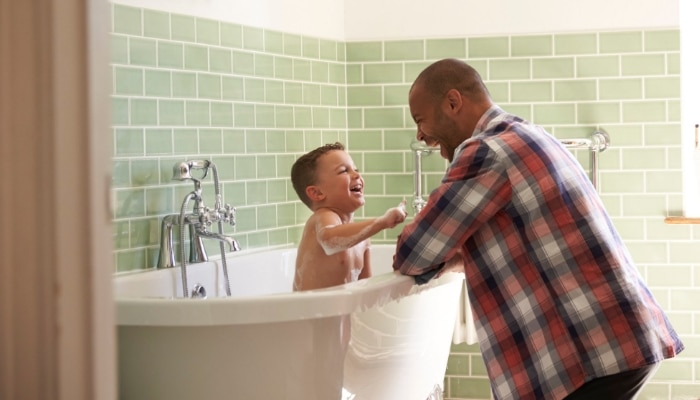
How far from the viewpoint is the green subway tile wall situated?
12.6 ft

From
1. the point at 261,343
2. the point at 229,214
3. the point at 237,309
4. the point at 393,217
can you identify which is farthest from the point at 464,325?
the point at 237,309

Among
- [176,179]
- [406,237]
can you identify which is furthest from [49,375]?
[176,179]

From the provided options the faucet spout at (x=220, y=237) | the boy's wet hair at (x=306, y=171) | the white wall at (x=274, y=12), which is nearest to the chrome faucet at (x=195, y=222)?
the faucet spout at (x=220, y=237)

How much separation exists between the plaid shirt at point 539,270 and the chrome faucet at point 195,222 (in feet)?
4.27

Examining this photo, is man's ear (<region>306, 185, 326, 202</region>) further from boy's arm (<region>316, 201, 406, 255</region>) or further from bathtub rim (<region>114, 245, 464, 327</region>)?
bathtub rim (<region>114, 245, 464, 327</region>)

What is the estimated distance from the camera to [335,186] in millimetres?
3143

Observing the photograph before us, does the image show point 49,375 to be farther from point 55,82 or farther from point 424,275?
point 424,275

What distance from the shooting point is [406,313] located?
2846 mm

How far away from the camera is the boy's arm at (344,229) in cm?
274

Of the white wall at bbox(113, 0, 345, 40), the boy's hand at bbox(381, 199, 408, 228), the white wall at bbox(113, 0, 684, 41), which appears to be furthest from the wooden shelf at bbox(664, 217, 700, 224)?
the boy's hand at bbox(381, 199, 408, 228)

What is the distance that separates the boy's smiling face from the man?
757 mm

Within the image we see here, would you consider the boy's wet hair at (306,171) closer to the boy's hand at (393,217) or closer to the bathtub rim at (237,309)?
the boy's hand at (393,217)

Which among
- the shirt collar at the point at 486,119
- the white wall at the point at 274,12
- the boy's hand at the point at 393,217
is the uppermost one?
the white wall at the point at 274,12

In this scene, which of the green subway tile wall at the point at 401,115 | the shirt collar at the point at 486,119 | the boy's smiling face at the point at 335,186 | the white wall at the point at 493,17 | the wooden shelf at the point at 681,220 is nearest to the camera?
the shirt collar at the point at 486,119
